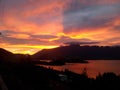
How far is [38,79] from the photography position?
24781 mm

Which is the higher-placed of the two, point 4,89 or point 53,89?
point 4,89

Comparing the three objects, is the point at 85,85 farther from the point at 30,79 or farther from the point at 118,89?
the point at 30,79

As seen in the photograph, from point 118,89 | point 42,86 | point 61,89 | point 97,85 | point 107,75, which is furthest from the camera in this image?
point 107,75

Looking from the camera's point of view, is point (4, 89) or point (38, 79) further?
point (38, 79)

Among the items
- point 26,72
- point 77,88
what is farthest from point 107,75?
point 26,72

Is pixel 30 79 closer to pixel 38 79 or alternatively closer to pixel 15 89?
pixel 38 79

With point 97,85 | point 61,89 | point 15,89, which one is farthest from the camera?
point 97,85

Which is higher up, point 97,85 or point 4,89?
point 4,89

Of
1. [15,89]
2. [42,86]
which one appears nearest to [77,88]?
[42,86]

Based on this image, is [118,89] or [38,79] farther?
[118,89]

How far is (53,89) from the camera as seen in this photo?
22625 millimetres

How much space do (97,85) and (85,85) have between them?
1510 mm

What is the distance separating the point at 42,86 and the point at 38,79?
2853 millimetres

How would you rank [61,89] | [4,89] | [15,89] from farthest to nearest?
1. [61,89]
2. [15,89]
3. [4,89]
